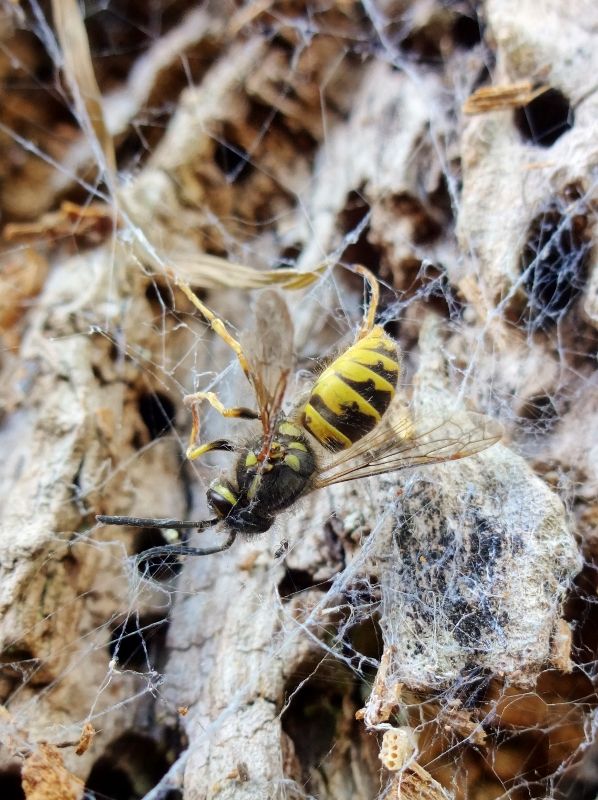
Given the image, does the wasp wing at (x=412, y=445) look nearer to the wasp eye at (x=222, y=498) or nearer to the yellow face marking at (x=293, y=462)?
the yellow face marking at (x=293, y=462)

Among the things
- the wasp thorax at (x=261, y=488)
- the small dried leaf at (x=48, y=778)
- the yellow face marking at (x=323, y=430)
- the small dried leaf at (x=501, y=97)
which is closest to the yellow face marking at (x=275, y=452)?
Result: the wasp thorax at (x=261, y=488)

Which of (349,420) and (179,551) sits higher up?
(349,420)

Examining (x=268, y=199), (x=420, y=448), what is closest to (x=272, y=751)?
(x=420, y=448)

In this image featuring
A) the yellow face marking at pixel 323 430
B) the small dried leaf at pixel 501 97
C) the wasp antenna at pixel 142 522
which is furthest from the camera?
the small dried leaf at pixel 501 97

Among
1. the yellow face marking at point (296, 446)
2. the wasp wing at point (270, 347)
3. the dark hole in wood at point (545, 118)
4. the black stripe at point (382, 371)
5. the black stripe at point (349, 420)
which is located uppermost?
the dark hole in wood at point (545, 118)

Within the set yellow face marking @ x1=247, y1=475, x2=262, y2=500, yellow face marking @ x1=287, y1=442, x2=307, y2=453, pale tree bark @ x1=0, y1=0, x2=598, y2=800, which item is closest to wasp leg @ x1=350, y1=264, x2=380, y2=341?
pale tree bark @ x1=0, y1=0, x2=598, y2=800

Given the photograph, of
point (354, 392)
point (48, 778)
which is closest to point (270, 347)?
point (354, 392)

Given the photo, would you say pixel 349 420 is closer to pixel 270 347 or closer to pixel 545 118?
pixel 270 347
